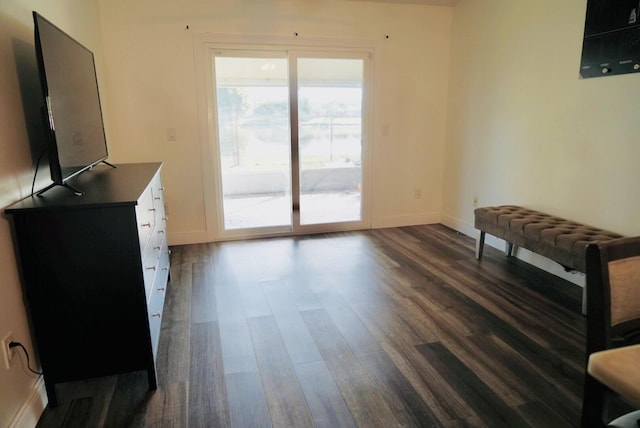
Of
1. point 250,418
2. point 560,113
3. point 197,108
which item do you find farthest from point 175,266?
point 560,113

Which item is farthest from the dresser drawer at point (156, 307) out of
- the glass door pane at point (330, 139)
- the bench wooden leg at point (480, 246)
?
the bench wooden leg at point (480, 246)

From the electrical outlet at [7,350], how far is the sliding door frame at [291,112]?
9.29 feet

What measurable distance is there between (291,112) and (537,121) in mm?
2407

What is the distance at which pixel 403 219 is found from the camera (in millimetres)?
5188

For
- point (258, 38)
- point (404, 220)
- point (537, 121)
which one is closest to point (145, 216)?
point (258, 38)

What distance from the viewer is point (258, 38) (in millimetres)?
4273

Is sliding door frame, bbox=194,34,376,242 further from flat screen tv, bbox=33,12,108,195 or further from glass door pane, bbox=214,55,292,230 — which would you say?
flat screen tv, bbox=33,12,108,195

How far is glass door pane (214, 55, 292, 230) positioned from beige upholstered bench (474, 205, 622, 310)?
2.19 metres

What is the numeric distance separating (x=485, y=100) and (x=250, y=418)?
12.5ft

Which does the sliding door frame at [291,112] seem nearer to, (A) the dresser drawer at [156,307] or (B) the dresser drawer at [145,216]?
(A) the dresser drawer at [156,307]

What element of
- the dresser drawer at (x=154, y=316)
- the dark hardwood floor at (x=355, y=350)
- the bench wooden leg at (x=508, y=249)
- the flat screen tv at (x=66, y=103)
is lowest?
the dark hardwood floor at (x=355, y=350)

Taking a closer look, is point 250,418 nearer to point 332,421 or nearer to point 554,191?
point 332,421

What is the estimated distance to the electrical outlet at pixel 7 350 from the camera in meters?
1.68

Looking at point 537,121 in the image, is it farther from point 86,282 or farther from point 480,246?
point 86,282
